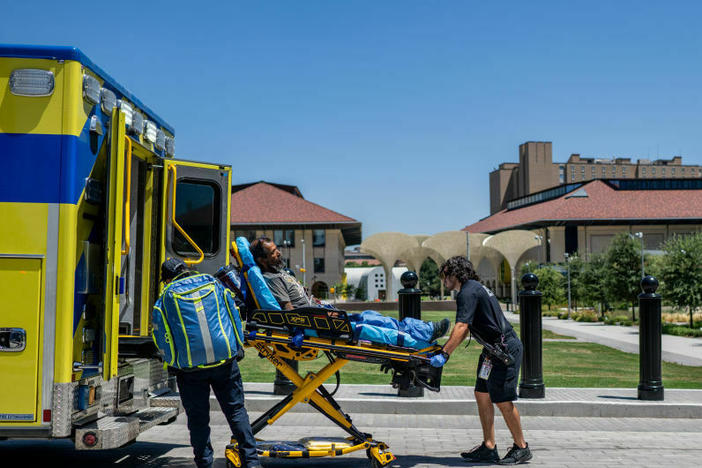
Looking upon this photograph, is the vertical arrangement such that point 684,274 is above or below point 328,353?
above

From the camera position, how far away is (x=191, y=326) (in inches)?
219

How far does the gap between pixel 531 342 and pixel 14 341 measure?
276 inches

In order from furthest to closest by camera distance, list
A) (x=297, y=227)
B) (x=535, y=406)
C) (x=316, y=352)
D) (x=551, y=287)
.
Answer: (x=297, y=227) < (x=551, y=287) < (x=535, y=406) < (x=316, y=352)

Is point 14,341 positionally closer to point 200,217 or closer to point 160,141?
point 160,141

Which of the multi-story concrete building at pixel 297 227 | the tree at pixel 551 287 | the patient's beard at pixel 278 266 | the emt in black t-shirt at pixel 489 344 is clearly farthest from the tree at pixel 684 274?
the multi-story concrete building at pixel 297 227

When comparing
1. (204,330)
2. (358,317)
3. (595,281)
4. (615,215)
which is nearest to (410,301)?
(358,317)

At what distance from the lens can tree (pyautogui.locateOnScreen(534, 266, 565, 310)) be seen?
60.7 meters

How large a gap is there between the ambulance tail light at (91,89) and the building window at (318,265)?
83.9 m

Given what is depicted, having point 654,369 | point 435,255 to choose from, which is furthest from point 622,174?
point 654,369

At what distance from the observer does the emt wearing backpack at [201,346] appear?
18.2 feet

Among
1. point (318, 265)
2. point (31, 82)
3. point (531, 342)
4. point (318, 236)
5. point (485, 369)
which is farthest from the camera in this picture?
point (318, 265)

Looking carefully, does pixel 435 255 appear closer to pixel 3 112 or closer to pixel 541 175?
pixel 541 175

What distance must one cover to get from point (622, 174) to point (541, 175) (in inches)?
1592

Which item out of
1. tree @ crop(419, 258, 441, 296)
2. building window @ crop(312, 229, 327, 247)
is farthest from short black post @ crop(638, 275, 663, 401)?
tree @ crop(419, 258, 441, 296)
